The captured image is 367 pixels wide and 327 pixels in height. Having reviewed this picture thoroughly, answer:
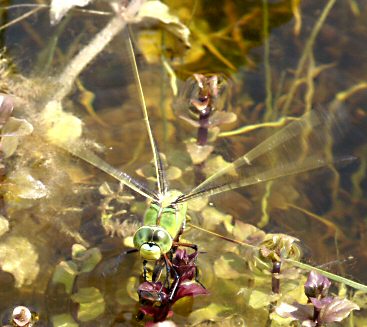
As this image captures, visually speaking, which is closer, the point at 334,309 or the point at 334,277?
the point at 334,309

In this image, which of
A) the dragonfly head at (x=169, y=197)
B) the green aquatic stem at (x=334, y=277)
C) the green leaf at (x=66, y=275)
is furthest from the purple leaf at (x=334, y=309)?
the green leaf at (x=66, y=275)

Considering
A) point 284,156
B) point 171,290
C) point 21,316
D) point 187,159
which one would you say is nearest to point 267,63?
point 284,156

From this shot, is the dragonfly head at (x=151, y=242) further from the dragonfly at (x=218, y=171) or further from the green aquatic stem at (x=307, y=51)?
the green aquatic stem at (x=307, y=51)

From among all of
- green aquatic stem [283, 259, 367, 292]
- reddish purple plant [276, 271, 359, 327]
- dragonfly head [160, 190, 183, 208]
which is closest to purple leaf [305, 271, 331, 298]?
reddish purple plant [276, 271, 359, 327]

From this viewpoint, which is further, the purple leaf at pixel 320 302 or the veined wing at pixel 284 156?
the veined wing at pixel 284 156

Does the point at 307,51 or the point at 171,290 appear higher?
the point at 307,51

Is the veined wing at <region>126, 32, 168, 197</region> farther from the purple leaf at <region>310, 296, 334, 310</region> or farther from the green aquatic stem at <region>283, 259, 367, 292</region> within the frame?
the purple leaf at <region>310, 296, 334, 310</region>

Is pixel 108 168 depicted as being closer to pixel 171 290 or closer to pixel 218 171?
pixel 218 171
